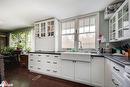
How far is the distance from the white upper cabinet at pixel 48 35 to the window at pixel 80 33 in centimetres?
33

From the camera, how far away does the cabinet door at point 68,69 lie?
9.55 ft

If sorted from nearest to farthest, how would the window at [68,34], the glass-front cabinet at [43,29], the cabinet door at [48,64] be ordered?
the cabinet door at [48,64] → the window at [68,34] → the glass-front cabinet at [43,29]

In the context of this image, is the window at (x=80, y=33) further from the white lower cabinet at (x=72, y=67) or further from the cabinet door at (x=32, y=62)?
the cabinet door at (x=32, y=62)

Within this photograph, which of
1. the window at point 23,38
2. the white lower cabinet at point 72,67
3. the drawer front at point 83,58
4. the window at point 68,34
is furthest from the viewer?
the window at point 23,38

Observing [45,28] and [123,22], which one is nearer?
[123,22]

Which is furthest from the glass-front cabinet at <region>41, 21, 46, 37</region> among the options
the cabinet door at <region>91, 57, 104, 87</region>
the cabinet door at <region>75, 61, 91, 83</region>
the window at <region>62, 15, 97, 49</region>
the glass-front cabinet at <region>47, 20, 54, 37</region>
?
the cabinet door at <region>91, 57, 104, 87</region>

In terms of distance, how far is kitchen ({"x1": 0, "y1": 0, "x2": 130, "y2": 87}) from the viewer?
2.31 metres

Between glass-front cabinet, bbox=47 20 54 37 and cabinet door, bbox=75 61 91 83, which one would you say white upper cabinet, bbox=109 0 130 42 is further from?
glass-front cabinet, bbox=47 20 54 37

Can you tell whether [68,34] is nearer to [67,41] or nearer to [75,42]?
[67,41]

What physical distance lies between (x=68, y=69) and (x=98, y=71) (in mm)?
926

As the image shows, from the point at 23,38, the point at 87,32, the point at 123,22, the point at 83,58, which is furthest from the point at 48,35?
the point at 23,38

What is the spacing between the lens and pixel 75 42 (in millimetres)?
3758

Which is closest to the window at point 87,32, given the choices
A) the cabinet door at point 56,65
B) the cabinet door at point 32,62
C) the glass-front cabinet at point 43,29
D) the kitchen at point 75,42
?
the kitchen at point 75,42

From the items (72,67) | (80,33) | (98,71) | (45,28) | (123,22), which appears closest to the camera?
(123,22)
